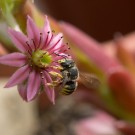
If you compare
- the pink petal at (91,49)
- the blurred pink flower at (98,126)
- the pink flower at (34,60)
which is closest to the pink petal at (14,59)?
the pink flower at (34,60)

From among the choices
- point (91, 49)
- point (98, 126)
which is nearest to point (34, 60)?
point (91, 49)

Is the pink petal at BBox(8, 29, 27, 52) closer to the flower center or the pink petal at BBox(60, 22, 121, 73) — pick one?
the flower center

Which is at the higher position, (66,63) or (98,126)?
(66,63)

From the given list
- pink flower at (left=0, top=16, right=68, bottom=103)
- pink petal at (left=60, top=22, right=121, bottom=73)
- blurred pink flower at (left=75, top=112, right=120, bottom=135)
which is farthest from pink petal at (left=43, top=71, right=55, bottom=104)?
blurred pink flower at (left=75, top=112, right=120, bottom=135)

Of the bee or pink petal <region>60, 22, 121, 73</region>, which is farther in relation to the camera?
pink petal <region>60, 22, 121, 73</region>

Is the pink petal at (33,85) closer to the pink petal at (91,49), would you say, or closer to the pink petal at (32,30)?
the pink petal at (32,30)

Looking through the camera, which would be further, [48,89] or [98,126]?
[98,126]

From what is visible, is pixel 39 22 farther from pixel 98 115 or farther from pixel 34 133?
pixel 34 133

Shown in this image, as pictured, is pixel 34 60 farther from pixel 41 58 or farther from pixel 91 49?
pixel 91 49
